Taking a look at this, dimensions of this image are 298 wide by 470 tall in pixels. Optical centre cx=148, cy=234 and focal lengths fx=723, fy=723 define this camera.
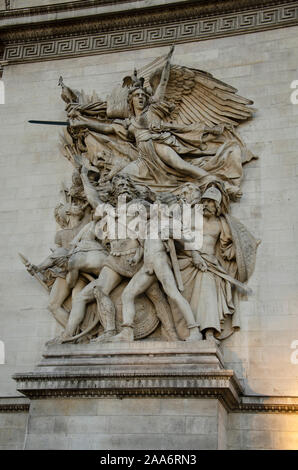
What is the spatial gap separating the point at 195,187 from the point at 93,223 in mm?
1642

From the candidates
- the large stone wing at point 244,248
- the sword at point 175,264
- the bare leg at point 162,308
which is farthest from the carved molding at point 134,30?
the bare leg at point 162,308

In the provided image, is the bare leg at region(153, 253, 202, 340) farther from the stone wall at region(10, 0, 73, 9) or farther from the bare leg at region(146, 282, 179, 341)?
the stone wall at region(10, 0, 73, 9)

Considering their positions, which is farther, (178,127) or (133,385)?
(178,127)

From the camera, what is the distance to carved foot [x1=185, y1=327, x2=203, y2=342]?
959cm

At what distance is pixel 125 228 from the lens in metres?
10.6

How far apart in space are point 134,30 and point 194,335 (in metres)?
6.14

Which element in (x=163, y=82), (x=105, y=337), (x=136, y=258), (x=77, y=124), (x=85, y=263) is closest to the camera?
(x=105, y=337)

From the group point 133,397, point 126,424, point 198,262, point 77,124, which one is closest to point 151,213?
point 198,262

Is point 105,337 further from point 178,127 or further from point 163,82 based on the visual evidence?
point 163,82

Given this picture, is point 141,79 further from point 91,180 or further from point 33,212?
point 33,212

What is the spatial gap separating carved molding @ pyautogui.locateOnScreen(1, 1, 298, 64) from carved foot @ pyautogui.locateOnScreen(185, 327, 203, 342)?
17.9 feet

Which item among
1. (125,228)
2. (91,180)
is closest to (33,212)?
(91,180)

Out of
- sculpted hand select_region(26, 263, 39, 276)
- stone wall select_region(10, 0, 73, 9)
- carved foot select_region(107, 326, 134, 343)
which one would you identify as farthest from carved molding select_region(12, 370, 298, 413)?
stone wall select_region(10, 0, 73, 9)

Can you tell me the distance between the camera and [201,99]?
11891 mm
